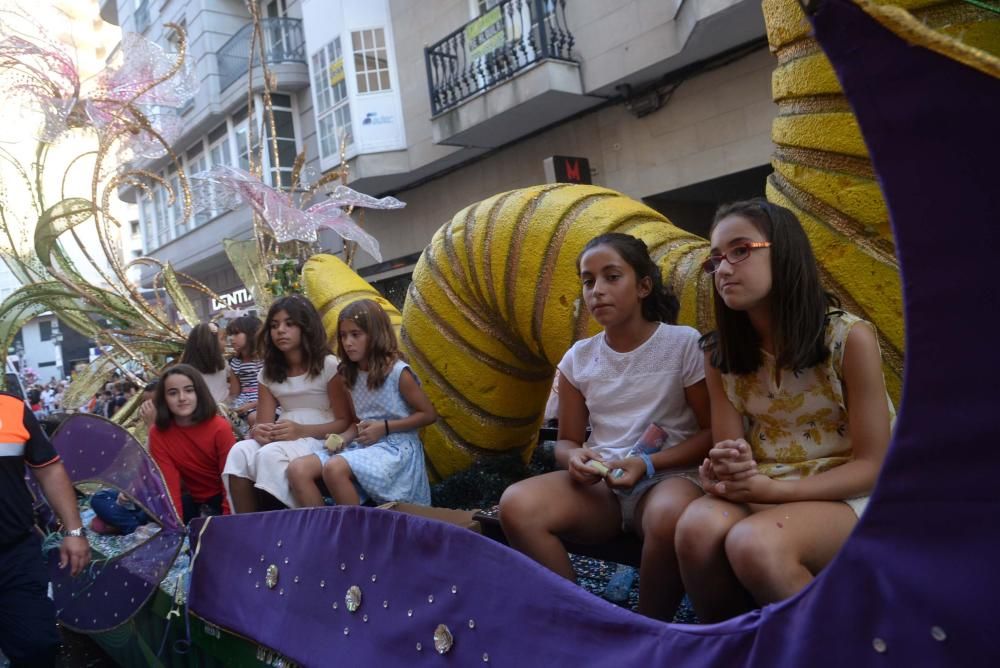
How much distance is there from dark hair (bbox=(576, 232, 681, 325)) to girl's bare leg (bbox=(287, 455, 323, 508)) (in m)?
1.36

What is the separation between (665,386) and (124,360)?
487 centimetres

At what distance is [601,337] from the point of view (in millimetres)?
2139

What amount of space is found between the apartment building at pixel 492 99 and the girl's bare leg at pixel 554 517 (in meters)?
3.21

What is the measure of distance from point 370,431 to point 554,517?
121cm

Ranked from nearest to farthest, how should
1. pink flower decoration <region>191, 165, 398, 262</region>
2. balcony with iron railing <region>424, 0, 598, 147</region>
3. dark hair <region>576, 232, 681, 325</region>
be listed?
dark hair <region>576, 232, 681, 325</region> → pink flower decoration <region>191, 165, 398, 262</region> → balcony with iron railing <region>424, 0, 598, 147</region>

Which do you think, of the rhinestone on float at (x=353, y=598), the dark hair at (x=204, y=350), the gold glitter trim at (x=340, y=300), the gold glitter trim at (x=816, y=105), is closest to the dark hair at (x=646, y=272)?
the gold glitter trim at (x=816, y=105)

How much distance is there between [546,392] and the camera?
10.6 ft

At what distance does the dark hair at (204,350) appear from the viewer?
4332mm

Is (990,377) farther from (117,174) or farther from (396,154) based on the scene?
(396,154)

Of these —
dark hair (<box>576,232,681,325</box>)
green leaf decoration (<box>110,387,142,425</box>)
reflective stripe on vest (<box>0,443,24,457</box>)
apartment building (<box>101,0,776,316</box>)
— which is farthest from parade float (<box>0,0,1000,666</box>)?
apartment building (<box>101,0,776,316</box>)

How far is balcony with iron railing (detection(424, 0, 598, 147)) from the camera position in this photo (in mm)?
7887

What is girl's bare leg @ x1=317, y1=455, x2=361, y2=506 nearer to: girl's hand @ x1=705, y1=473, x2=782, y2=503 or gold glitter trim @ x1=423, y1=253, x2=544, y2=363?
gold glitter trim @ x1=423, y1=253, x2=544, y2=363

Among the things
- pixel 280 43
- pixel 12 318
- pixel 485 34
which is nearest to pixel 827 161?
pixel 12 318

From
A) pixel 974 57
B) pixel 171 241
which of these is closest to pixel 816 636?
pixel 974 57
